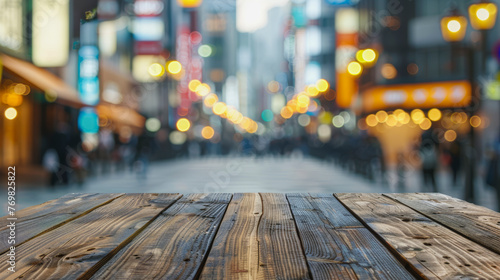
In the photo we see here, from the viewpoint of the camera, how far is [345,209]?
288 cm

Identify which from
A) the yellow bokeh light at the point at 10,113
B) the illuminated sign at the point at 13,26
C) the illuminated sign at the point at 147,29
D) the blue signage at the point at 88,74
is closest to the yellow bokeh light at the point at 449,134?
the blue signage at the point at 88,74

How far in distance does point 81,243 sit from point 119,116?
1116 inches

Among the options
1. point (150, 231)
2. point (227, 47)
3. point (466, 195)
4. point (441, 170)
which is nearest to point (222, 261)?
point (150, 231)

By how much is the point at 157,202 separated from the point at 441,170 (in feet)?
77.6

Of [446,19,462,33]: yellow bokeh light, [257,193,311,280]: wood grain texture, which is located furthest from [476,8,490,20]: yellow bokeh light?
[257,193,311,280]: wood grain texture

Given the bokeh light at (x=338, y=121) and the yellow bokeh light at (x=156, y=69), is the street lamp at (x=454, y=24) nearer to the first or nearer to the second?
the yellow bokeh light at (x=156, y=69)

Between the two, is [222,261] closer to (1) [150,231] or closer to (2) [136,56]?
(1) [150,231]

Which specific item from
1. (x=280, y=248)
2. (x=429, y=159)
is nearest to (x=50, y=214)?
(x=280, y=248)

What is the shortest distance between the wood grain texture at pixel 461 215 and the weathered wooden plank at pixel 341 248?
0.40 meters

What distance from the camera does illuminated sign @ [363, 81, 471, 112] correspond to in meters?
32.4

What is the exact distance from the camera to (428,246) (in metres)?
1.97

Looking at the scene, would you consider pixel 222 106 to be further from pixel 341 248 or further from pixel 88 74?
pixel 341 248

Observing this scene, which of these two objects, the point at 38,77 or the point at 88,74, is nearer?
the point at 38,77

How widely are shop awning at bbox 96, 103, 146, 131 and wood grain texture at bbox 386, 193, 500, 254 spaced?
21394mm
